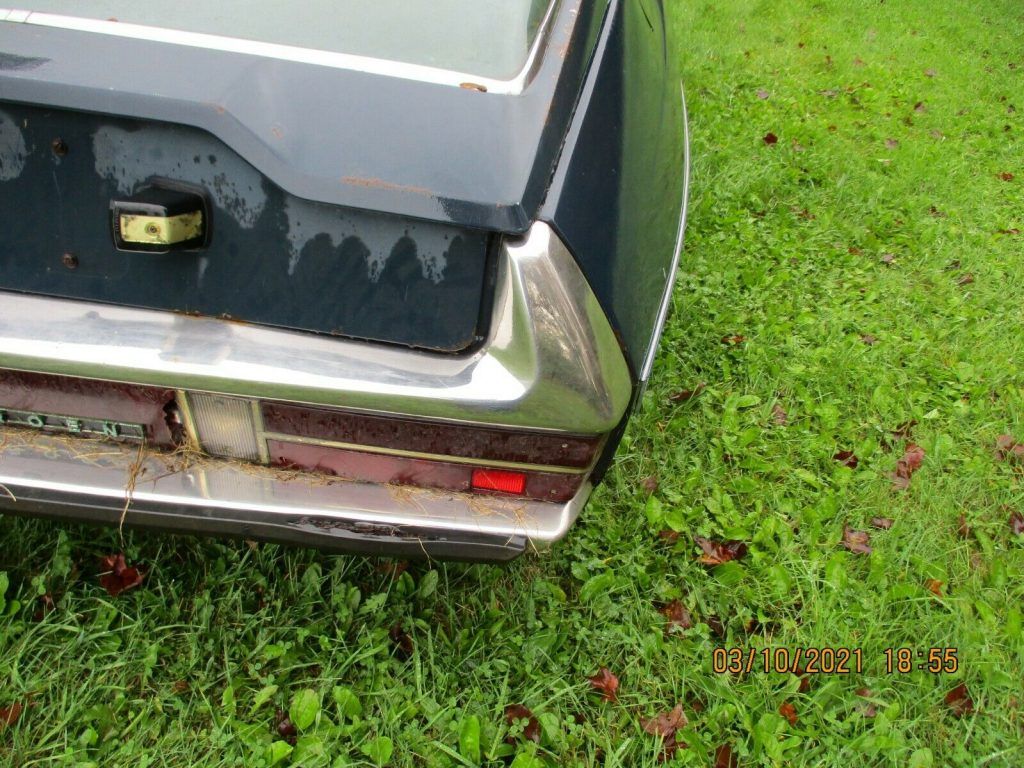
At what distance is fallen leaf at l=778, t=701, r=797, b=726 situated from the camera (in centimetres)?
191

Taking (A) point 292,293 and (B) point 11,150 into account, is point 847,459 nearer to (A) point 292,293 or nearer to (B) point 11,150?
(A) point 292,293

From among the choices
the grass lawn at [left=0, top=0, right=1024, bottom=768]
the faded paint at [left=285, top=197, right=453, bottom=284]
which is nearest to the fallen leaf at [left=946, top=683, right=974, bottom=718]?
the grass lawn at [left=0, top=0, right=1024, bottom=768]

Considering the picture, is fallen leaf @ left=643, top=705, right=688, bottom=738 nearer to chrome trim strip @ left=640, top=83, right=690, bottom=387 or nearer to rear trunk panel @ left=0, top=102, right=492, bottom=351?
chrome trim strip @ left=640, top=83, right=690, bottom=387

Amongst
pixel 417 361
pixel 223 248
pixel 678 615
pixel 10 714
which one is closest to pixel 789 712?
pixel 678 615

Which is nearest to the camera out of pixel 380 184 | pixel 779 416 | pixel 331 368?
pixel 380 184

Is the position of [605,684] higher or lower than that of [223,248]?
lower

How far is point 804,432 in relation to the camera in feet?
9.04

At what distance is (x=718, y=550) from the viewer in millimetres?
2311

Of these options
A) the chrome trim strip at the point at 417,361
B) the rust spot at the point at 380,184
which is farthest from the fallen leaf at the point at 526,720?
the rust spot at the point at 380,184

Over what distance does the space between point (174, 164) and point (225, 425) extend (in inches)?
18.7

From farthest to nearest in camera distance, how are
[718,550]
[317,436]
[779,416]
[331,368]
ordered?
1. [779,416]
2. [718,550]
3. [317,436]
4. [331,368]

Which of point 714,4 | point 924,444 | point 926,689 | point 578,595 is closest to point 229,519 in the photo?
point 578,595

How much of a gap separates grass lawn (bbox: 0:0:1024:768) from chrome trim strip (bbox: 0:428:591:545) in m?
0.51

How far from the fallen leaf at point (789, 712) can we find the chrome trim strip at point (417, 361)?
102 cm
